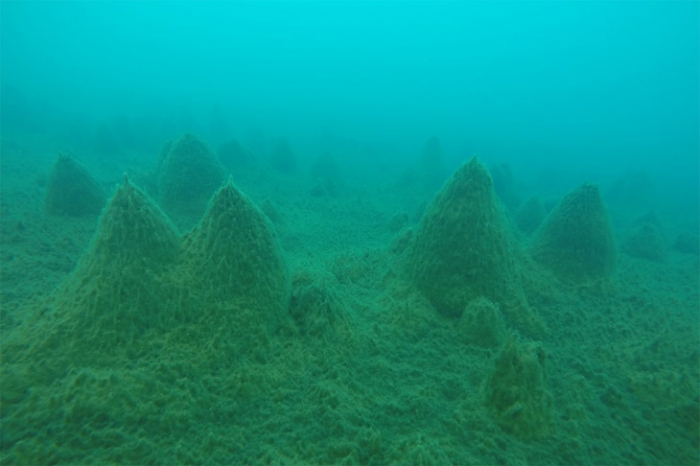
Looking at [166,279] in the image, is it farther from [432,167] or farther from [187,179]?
[432,167]

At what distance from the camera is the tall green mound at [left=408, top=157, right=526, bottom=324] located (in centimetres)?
834

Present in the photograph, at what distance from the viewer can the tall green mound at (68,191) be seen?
12.2 m

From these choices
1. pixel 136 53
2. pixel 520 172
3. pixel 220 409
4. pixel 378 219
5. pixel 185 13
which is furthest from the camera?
pixel 185 13

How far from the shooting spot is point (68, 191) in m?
12.3

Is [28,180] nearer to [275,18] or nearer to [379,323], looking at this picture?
[379,323]

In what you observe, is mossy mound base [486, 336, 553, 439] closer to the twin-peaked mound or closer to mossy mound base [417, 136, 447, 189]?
the twin-peaked mound

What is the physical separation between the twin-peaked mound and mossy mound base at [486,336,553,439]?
4212 millimetres

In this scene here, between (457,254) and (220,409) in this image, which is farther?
(457,254)

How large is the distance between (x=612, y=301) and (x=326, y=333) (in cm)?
871

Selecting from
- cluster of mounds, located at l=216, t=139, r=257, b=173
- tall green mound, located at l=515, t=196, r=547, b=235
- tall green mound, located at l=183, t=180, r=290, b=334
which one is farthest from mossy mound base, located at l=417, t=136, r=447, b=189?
tall green mound, located at l=183, t=180, r=290, b=334

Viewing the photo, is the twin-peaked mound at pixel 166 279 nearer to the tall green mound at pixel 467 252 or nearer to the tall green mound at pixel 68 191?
the tall green mound at pixel 467 252

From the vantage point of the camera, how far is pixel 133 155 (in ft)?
90.3

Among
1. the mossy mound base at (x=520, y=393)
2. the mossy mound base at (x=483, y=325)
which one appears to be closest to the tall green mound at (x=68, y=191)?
the mossy mound base at (x=483, y=325)

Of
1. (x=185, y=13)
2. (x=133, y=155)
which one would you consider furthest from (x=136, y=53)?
(x=133, y=155)
